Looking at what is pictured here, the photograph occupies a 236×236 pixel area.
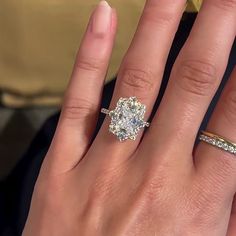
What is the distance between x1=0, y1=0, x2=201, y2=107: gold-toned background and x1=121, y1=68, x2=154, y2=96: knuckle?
0.96ft

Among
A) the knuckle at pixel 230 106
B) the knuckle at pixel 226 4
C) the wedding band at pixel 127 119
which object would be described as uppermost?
the knuckle at pixel 226 4

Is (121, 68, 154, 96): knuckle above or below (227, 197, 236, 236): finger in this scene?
above

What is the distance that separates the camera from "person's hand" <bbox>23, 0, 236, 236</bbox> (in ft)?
2.17

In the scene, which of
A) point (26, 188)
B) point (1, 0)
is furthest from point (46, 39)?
point (26, 188)

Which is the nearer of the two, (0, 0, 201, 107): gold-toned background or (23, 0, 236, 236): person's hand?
(23, 0, 236, 236): person's hand

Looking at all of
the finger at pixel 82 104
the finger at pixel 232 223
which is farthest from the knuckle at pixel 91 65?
the finger at pixel 232 223

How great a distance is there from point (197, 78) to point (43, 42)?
1.58ft

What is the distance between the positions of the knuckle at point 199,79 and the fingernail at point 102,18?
5.0 inches

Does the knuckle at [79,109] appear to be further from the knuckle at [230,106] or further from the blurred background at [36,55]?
the blurred background at [36,55]

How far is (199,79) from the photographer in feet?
2.19

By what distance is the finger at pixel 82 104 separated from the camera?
2.31ft

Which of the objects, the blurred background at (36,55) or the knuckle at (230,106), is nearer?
the knuckle at (230,106)

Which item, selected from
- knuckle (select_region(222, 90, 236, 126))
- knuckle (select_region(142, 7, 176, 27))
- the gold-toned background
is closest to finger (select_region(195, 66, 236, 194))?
knuckle (select_region(222, 90, 236, 126))

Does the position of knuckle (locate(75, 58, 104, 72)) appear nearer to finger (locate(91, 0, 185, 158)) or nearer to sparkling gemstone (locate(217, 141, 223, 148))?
finger (locate(91, 0, 185, 158))
